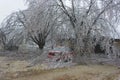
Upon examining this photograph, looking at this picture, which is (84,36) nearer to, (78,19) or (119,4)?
(78,19)

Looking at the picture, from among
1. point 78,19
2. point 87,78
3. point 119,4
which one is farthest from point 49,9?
point 87,78

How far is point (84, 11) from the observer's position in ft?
58.3

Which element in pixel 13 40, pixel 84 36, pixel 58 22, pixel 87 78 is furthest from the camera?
pixel 13 40

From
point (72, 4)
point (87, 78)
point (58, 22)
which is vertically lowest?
point (87, 78)

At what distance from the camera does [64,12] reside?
1819 centimetres

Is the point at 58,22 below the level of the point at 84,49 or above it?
above

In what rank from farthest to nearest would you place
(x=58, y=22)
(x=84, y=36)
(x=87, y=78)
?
(x=58, y=22)
(x=84, y=36)
(x=87, y=78)

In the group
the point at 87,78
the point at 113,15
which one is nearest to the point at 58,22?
the point at 113,15

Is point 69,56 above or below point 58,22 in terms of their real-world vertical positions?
below

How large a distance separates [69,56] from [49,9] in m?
3.75

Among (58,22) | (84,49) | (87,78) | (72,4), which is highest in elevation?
(72,4)

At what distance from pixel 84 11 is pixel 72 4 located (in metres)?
1.09

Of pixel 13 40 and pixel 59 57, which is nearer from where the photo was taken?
pixel 59 57

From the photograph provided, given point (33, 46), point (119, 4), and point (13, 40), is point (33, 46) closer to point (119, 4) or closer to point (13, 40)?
point (13, 40)
